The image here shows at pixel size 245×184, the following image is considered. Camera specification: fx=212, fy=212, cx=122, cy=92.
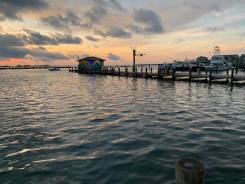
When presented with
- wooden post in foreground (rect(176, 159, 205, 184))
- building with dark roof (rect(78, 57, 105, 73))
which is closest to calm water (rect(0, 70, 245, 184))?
wooden post in foreground (rect(176, 159, 205, 184))

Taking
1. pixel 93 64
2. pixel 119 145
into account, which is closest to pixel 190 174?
pixel 119 145

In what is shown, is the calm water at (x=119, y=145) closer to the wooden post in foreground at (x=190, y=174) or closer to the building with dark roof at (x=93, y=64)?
the wooden post in foreground at (x=190, y=174)

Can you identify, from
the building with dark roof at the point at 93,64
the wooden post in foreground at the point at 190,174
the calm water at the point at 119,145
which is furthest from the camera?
the building with dark roof at the point at 93,64

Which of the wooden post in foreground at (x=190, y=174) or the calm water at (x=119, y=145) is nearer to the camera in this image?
the wooden post in foreground at (x=190, y=174)

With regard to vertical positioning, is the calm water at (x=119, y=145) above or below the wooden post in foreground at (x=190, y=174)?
below

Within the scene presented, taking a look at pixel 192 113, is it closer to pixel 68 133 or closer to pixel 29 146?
pixel 68 133

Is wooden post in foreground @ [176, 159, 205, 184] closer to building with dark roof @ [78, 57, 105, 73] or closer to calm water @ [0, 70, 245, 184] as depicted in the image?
calm water @ [0, 70, 245, 184]

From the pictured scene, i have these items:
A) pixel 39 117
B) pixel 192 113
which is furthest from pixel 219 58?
pixel 39 117

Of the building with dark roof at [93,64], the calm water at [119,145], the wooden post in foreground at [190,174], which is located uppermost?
the building with dark roof at [93,64]

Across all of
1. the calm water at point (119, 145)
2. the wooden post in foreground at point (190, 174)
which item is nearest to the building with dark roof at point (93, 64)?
the calm water at point (119, 145)

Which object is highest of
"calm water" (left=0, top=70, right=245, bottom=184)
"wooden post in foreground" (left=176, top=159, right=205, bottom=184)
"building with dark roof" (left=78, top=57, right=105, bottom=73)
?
"building with dark roof" (left=78, top=57, right=105, bottom=73)

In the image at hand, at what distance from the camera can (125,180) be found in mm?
6301

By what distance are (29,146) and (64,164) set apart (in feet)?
8.77

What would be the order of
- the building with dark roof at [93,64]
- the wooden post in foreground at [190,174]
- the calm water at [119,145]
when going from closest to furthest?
the wooden post in foreground at [190,174] < the calm water at [119,145] < the building with dark roof at [93,64]
